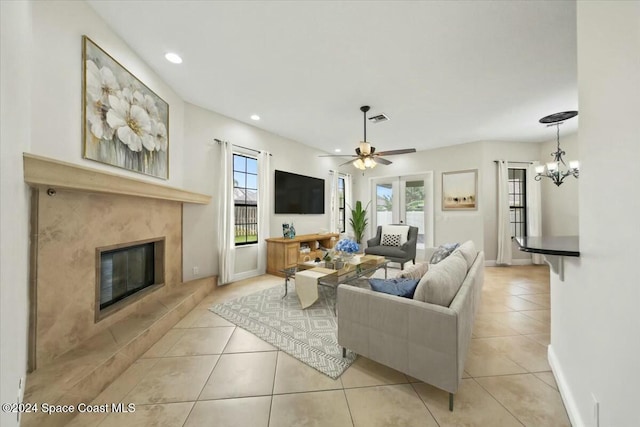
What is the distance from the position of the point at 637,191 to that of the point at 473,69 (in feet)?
7.94

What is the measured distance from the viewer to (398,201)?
6.39 meters

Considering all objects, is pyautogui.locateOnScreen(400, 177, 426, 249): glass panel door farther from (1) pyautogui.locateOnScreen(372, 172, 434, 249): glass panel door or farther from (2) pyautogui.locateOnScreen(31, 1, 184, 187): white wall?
→ (2) pyautogui.locateOnScreen(31, 1, 184, 187): white wall

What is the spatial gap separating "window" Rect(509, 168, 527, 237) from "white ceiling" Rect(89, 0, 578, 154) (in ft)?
6.30

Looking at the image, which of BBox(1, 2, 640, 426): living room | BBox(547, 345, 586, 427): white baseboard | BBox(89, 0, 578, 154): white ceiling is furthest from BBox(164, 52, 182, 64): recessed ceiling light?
BBox(547, 345, 586, 427): white baseboard

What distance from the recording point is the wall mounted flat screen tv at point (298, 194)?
4848 mm

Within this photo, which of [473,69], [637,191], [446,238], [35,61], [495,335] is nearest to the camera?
[637,191]

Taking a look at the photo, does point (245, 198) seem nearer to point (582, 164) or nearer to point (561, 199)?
point (582, 164)

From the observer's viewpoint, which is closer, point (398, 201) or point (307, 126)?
point (307, 126)

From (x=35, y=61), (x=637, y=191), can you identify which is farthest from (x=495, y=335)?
(x=35, y=61)

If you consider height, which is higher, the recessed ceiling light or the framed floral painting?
the recessed ceiling light

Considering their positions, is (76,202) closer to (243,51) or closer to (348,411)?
(243,51)

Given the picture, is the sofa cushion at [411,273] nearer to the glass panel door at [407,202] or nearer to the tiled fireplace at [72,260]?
the tiled fireplace at [72,260]

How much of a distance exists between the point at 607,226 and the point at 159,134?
152 inches

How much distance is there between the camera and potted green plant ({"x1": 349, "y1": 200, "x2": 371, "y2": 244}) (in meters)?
6.54
